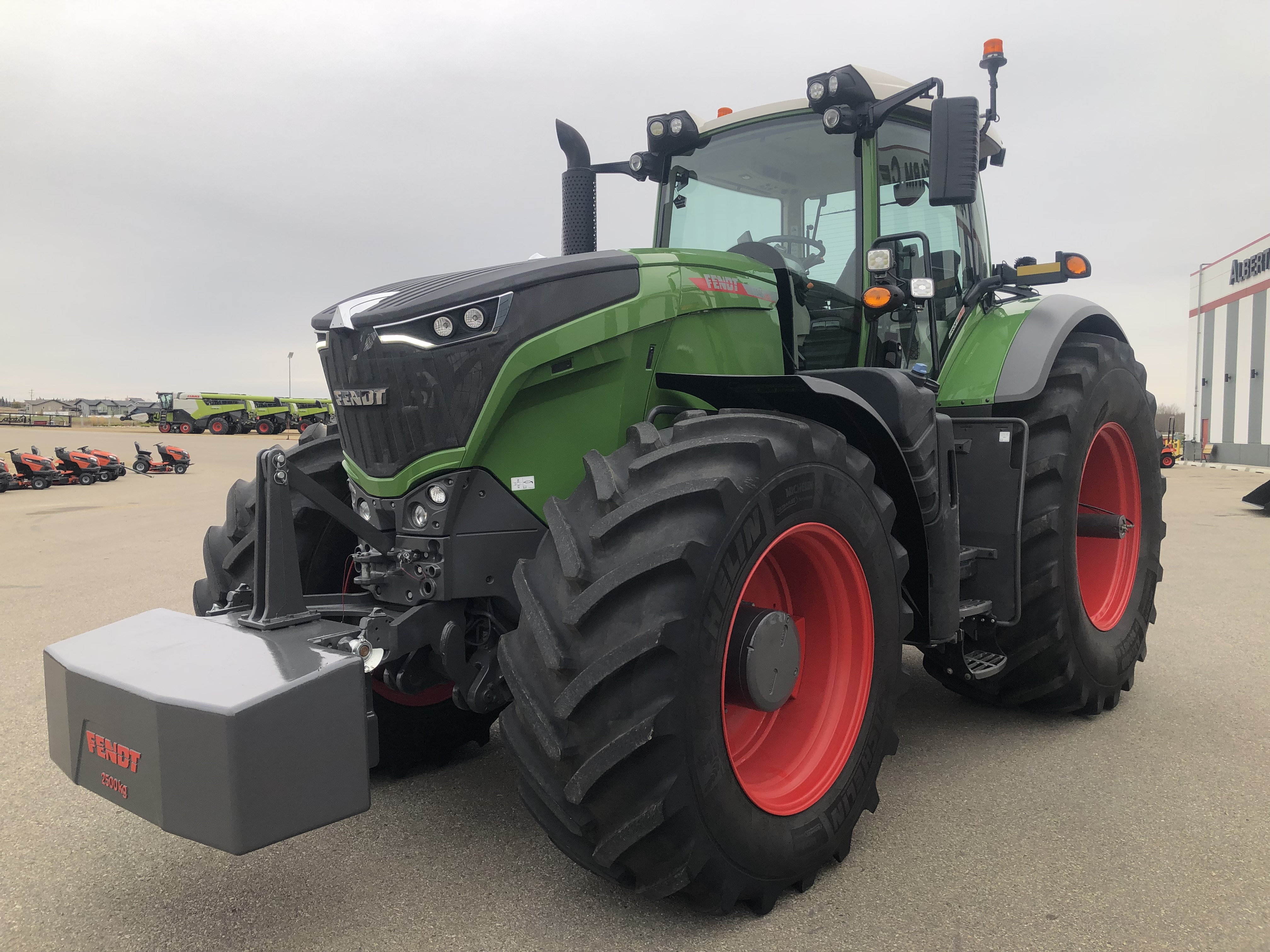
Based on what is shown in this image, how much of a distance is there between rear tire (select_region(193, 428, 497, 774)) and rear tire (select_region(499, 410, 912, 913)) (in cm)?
121

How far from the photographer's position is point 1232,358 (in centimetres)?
3195

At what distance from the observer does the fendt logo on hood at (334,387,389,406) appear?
2682mm

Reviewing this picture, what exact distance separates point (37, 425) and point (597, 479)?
197ft

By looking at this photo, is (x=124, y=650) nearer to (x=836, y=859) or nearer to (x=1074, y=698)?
(x=836, y=859)

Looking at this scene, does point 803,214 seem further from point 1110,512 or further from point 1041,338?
point 1110,512

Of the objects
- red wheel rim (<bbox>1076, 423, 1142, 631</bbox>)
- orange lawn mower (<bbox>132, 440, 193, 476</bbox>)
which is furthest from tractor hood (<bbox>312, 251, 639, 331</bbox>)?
orange lawn mower (<bbox>132, 440, 193, 476</bbox>)

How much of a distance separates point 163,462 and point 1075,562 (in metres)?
23.0

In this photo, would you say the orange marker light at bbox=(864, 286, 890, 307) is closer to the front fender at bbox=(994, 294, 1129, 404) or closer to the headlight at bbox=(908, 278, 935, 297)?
the headlight at bbox=(908, 278, 935, 297)

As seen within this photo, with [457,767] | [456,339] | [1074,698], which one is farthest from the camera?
[1074,698]

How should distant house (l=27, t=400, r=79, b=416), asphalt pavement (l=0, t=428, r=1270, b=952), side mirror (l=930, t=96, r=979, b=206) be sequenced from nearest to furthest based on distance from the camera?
asphalt pavement (l=0, t=428, r=1270, b=952)
side mirror (l=930, t=96, r=979, b=206)
distant house (l=27, t=400, r=79, b=416)

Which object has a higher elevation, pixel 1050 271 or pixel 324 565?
pixel 1050 271

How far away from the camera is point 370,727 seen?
2.27 m

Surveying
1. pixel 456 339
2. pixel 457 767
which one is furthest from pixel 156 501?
pixel 456 339

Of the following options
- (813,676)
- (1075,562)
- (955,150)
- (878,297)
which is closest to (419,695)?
(813,676)
